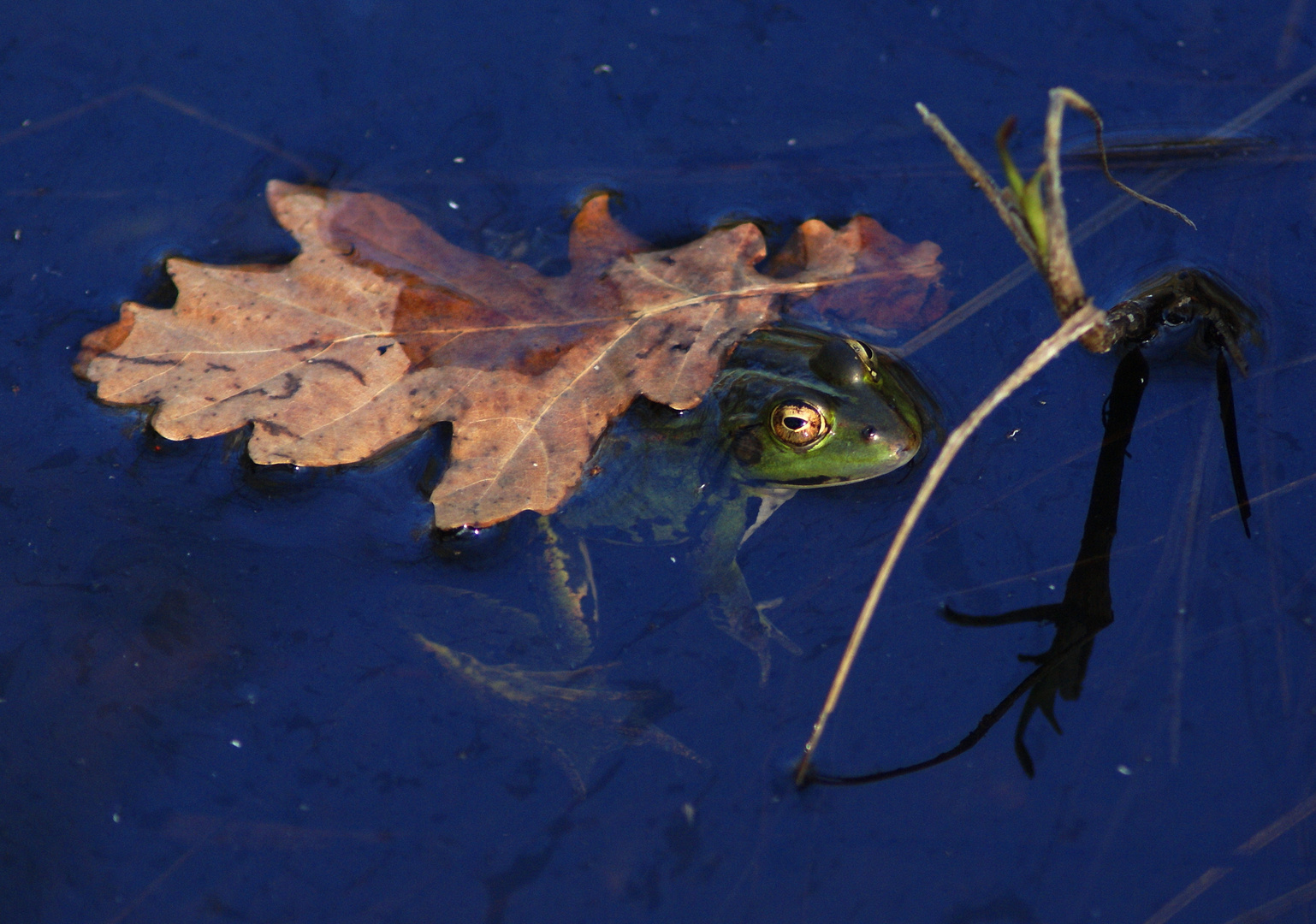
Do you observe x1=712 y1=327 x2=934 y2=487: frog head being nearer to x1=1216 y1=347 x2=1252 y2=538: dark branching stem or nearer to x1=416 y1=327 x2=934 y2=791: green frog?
x1=416 y1=327 x2=934 y2=791: green frog

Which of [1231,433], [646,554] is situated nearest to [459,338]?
[646,554]

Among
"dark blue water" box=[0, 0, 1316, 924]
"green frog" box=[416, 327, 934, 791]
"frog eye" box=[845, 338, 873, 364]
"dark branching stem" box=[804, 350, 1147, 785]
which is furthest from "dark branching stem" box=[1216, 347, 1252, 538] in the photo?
"frog eye" box=[845, 338, 873, 364]

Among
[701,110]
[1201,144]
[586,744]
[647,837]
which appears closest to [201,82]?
[701,110]

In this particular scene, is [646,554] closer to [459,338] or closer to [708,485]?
[708,485]

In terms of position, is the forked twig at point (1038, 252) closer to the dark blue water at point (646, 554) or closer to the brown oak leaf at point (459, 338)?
the dark blue water at point (646, 554)

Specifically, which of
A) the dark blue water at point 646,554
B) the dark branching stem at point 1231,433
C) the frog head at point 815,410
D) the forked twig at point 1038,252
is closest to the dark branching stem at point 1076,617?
the dark blue water at point 646,554

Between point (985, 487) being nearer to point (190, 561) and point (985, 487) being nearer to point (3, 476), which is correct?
point (190, 561)
